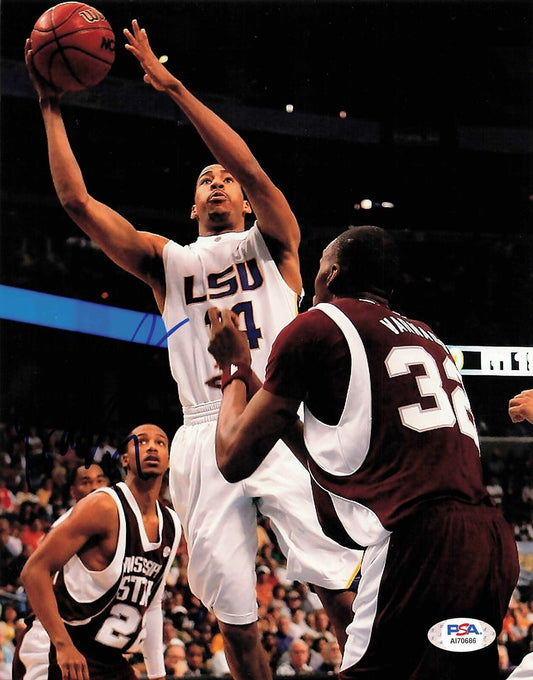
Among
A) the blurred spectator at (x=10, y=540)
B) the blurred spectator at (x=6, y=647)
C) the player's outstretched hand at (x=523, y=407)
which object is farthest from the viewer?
the blurred spectator at (x=10, y=540)

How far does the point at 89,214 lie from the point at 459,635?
2456 millimetres

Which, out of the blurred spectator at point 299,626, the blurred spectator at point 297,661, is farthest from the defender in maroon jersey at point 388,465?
the blurred spectator at point 299,626

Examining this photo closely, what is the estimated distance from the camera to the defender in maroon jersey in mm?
2188

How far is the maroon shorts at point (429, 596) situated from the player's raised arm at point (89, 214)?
210 centimetres

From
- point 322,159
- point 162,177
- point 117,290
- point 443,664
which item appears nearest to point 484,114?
point 322,159

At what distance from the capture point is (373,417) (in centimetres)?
229

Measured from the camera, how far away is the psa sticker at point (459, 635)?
2.11 metres

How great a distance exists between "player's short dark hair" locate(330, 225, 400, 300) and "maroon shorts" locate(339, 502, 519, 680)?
669 millimetres

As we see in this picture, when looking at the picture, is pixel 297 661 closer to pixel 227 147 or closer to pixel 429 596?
pixel 227 147

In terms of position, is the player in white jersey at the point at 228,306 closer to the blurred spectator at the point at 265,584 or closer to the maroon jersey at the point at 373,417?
the maroon jersey at the point at 373,417

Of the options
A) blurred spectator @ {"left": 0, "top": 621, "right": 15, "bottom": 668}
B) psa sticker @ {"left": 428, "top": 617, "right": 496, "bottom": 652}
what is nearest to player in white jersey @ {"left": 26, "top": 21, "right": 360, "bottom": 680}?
psa sticker @ {"left": 428, "top": 617, "right": 496, "bottom": 652}

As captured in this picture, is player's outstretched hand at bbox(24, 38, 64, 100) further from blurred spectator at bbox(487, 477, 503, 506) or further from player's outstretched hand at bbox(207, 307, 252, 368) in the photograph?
blurred spectator at bbox(487, 477, 503, 506)

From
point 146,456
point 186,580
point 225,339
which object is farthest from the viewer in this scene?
point 186,580

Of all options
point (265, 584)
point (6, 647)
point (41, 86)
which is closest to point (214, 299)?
point (41, 86)
